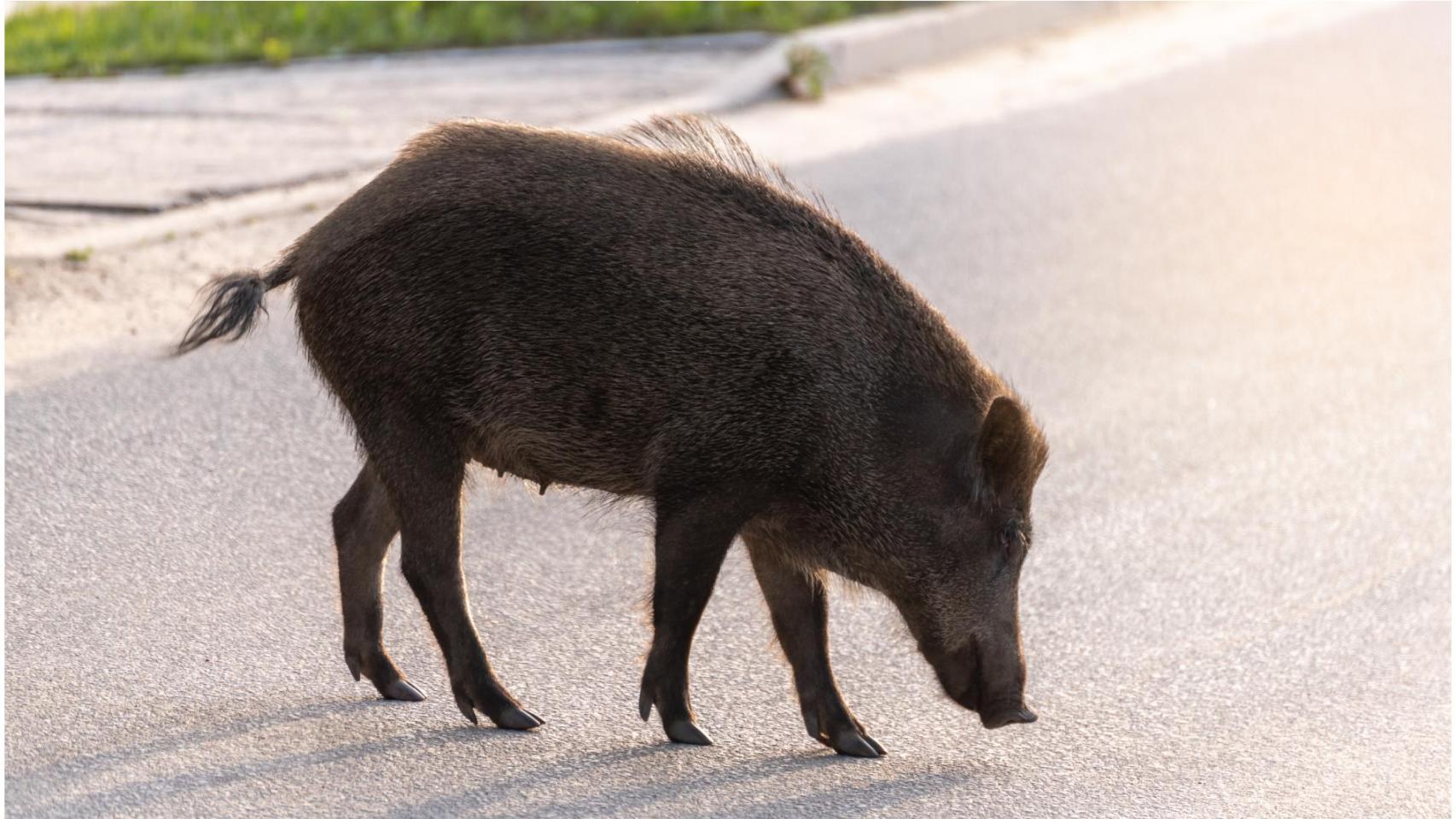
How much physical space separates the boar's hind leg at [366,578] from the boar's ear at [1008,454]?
1.30 metres

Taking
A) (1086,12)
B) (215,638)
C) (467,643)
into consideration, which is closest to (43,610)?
(215,638)

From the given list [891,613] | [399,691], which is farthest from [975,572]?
[399,691]

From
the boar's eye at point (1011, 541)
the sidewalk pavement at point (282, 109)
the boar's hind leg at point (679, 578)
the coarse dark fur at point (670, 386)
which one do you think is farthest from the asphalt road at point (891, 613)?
the sidewalk pavement at point (282, 109)

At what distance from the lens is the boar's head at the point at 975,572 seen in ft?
12.9

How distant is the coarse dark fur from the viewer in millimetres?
3865

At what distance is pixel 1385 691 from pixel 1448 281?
412 centimetres

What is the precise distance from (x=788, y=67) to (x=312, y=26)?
281 cm

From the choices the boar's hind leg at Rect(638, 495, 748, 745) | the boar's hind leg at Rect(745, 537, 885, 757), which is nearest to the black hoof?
the boar's hind leg at Rect(745, 537, 885, 757)

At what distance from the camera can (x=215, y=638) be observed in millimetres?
4387

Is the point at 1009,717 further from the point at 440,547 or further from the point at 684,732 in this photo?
the point at 440,547

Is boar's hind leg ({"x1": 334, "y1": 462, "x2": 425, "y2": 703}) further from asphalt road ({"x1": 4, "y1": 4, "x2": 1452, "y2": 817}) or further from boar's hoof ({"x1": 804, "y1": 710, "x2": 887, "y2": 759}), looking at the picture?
boar's hoof ({"x1": 804, "y1": 710, "x2": 887, "y2": 759})

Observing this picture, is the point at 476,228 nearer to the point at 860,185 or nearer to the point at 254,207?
the point at 254,207

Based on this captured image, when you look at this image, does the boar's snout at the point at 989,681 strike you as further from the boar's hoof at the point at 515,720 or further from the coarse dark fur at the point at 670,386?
the boar's hoof at the point at 515,720

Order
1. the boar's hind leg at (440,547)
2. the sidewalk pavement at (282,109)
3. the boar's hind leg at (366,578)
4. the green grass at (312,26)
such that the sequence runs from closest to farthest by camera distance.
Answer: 1. the boar's hind leg at (440,547)
2. the boar's hind leg at (366,578)
3. the sidewalk pavement at (282,109)
4. the green grass at (312,26)
